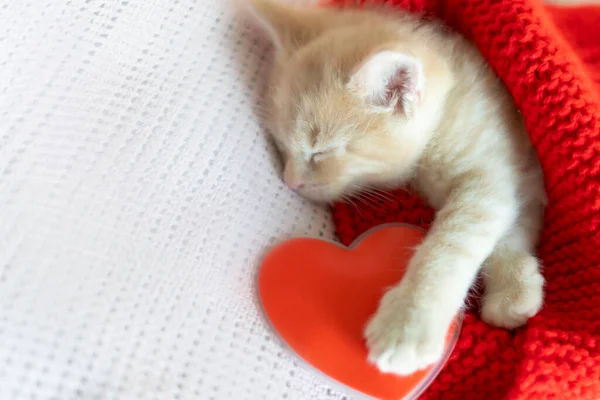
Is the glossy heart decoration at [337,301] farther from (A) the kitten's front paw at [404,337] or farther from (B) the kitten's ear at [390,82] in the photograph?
(B) the kitten's ear at [390,82]

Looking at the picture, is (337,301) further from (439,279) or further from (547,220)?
(547,220)

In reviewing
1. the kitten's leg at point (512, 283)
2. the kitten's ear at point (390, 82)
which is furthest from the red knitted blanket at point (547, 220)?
the kitten's ear at point (390, 82)

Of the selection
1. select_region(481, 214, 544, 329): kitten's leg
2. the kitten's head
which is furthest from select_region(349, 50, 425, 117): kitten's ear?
select_region(481, 214, 544, 329): kitten's leg

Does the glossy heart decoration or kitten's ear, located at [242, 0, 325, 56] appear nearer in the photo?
the glossy heart decoration

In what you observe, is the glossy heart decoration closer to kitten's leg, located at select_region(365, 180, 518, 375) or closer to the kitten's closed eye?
kitten's leg, located at select_region(365, 180, 518, 375)

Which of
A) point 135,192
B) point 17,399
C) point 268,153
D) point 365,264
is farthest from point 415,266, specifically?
point 17,399

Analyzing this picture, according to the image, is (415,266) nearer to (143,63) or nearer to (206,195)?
(206,195)

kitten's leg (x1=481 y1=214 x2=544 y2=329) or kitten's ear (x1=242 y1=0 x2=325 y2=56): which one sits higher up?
kitten's ear (x1=242 y1=0 x2=325 y2=56)
